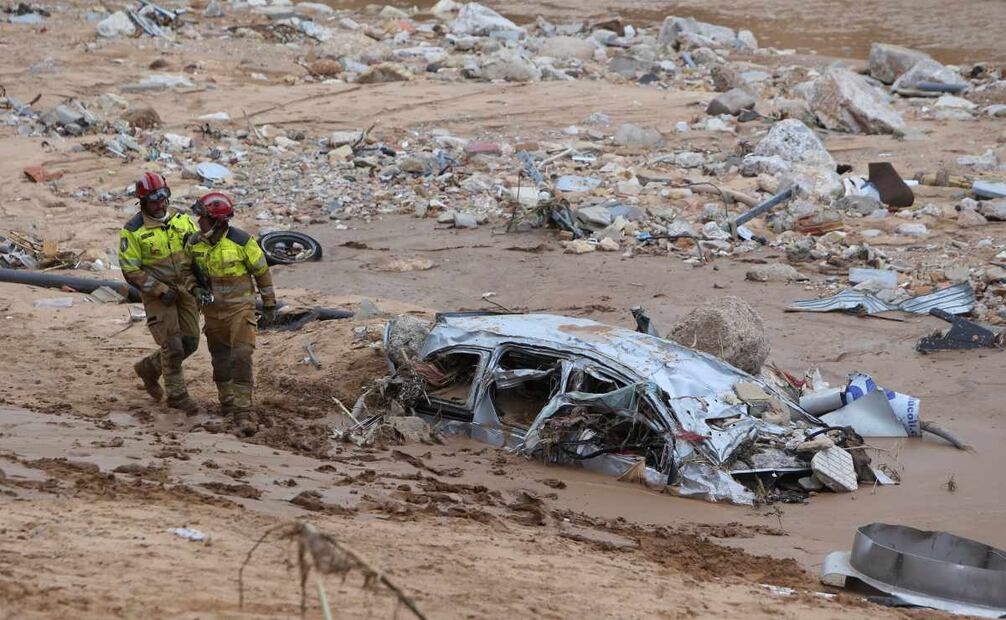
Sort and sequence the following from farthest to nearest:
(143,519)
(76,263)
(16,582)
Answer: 1. (76,263)
2. (143,519)
3. (16,582)

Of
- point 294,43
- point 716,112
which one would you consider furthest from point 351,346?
point 294,43

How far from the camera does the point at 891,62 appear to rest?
1057 inches

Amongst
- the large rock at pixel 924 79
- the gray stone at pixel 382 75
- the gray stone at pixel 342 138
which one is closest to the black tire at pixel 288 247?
the gray stone at pixel 342 138

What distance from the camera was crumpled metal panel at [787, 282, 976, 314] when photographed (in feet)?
43.2

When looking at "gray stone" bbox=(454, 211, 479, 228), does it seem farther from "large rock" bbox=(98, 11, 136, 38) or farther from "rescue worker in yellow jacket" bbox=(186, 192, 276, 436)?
"large rock" bbox=(98, 11, 136, 38)

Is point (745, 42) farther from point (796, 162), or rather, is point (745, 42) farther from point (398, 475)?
point (398, 475)

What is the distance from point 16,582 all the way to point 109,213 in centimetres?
1258

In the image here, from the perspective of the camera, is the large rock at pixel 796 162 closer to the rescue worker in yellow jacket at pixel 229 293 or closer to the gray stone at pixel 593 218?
the gray stone at pixel 593 218

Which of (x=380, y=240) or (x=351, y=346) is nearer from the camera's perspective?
(x=351, y=346)

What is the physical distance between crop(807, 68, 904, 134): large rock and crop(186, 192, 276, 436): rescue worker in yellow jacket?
1519 centimetres

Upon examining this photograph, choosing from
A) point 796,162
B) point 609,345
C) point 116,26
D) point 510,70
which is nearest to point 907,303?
point 609,345

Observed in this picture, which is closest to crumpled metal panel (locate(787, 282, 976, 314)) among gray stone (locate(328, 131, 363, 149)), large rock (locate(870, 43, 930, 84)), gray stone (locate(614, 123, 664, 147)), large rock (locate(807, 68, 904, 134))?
gray stone (locate(614, 123, 664, 147))

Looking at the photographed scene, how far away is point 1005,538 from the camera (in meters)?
8.09

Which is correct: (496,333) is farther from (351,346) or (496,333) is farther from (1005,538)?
(1005,538)
